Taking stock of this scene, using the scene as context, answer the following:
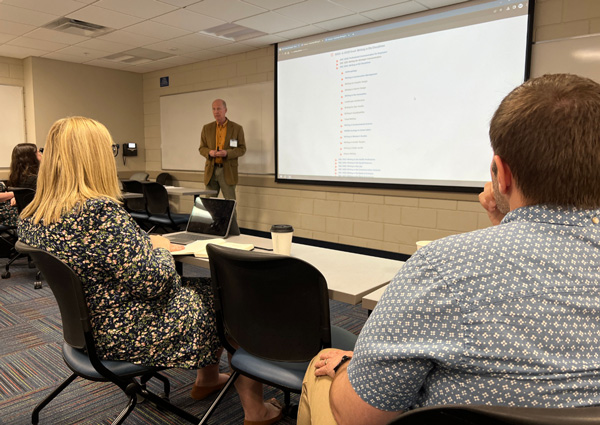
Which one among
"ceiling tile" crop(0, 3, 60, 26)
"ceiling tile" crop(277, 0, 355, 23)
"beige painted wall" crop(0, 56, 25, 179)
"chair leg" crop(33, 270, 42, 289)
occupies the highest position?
"ceiling tile" crop(0, 3, 60, 26)

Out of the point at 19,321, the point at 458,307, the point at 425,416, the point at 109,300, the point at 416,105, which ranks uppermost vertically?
the point at 416,105

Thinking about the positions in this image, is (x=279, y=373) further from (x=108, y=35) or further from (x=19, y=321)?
(x=108, y=35)

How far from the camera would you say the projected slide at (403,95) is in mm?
3672

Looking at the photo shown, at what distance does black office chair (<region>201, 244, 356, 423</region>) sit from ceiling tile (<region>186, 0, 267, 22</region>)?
10.7 feet

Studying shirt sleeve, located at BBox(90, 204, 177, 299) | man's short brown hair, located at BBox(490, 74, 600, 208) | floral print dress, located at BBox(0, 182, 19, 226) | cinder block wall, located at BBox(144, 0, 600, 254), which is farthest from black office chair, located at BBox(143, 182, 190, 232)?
man's short brown hair, located at BBox(490, 74, 600, 208)

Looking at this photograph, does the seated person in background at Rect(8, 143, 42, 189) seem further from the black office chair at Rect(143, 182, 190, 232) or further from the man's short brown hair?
the man's short brown hair

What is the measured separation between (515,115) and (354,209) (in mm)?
4078

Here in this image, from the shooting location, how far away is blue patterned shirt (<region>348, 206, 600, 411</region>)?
603 millimetres

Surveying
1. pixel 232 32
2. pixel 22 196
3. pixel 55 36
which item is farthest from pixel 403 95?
pixel 55 36

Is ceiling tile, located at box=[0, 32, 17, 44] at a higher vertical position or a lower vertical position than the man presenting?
higher

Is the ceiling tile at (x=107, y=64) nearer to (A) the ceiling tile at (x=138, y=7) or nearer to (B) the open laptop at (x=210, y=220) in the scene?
(A) the ceiling tile at (x=138, y=7)

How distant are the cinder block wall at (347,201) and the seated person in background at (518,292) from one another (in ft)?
11.2

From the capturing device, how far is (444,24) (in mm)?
3889

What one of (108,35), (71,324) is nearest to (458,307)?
(71,324)
